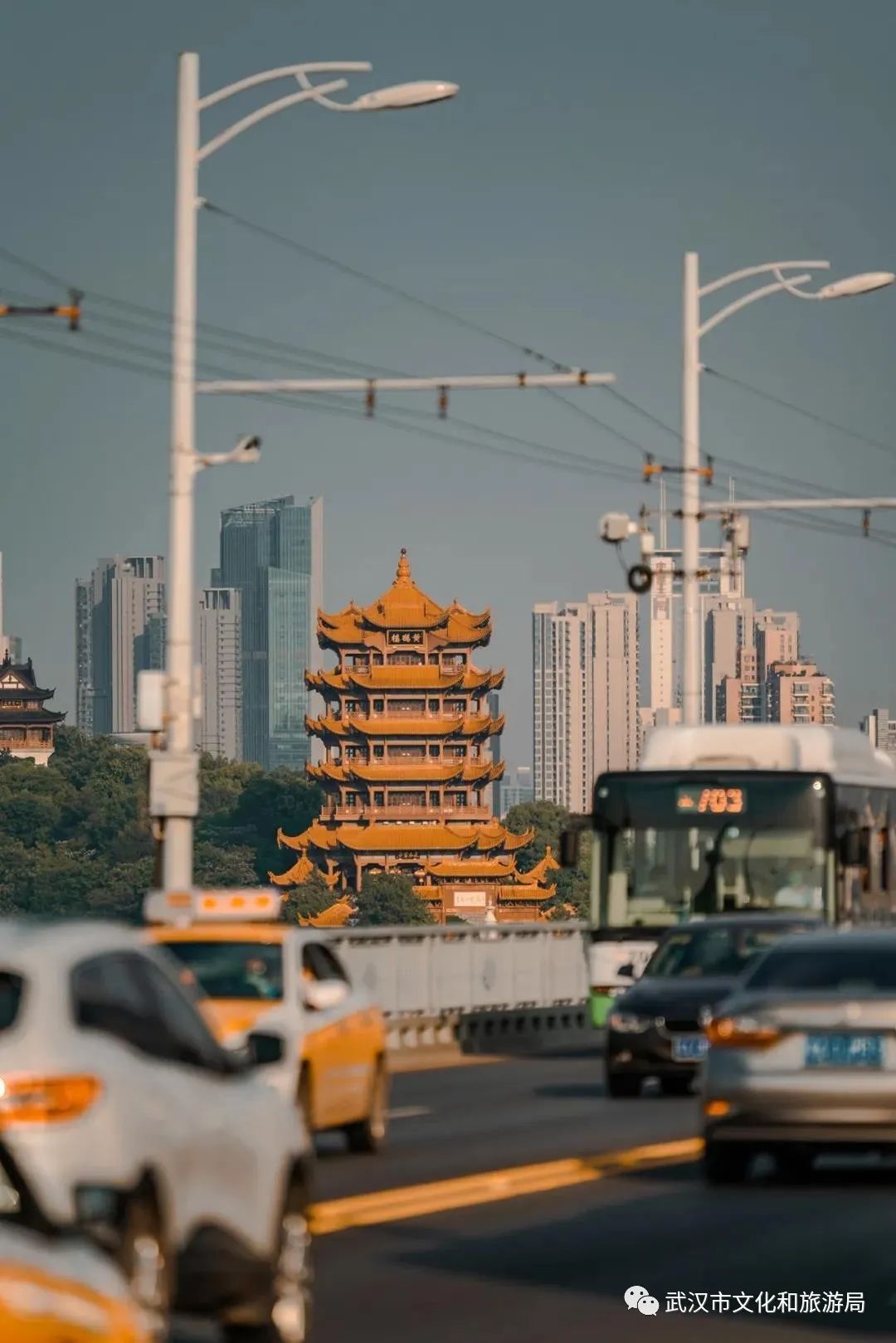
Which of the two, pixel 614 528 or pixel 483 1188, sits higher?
pixel 614 528

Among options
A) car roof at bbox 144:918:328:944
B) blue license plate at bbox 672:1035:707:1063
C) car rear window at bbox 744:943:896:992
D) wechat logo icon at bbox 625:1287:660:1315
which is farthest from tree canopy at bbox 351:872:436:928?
wechat logo icon at bbox 625:1287:660:1315

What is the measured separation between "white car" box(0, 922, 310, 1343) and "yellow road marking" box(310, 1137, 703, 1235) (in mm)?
4127

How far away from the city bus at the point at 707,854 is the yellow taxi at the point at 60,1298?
2372 cm

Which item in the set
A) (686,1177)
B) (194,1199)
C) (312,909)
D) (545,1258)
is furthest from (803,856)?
(312,909)

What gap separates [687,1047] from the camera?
76.6ft

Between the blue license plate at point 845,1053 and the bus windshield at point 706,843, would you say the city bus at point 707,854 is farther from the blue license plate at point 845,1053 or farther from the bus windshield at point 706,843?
the blue license plate at point 845,1053

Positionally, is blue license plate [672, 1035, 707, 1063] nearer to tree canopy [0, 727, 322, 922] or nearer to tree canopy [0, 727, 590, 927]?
tree canopy [0, 727, 590, 927]

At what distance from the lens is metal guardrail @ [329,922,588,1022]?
31.7 metres

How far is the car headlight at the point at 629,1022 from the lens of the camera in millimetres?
23500

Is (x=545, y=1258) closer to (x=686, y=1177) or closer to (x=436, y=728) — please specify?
(x=686, y=1177)

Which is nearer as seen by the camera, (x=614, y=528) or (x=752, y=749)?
(x=752, y=749)

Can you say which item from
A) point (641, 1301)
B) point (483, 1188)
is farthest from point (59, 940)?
point (483, 1188)

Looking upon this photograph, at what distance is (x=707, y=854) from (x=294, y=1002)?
1257 centimetres

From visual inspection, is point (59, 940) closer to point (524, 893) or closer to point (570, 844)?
point (570, 844)
